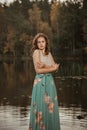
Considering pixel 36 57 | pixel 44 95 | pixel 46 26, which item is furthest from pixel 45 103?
pixel 46 26

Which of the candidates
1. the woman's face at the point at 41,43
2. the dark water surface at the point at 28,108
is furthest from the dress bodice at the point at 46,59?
the dark water surface at the point at 28,108

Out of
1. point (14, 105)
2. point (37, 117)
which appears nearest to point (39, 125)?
point (37, 117)

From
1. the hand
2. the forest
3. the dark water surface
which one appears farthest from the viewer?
the forest

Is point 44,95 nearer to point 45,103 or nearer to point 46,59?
point 45,103

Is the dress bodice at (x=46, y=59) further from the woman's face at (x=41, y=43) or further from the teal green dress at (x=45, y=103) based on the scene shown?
the teal green dress at (x=45, y=103)

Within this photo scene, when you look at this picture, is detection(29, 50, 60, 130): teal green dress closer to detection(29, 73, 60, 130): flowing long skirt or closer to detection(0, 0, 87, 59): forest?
detection(29, 73, 60, 130): flowing long skirt

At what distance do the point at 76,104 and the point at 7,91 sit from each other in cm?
674

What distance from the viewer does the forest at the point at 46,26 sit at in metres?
89.0

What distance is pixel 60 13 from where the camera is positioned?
3755 inches

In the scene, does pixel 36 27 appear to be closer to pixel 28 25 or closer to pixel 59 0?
pixel 28 25

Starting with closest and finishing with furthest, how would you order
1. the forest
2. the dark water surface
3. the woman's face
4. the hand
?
the hand, the woman's face, the dark water surface, the forest

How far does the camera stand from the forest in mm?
89000

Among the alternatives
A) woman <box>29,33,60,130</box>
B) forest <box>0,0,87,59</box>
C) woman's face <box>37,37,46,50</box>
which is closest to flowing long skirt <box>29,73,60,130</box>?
woman <box>29,33,60,130</box>

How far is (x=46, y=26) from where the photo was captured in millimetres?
92938
